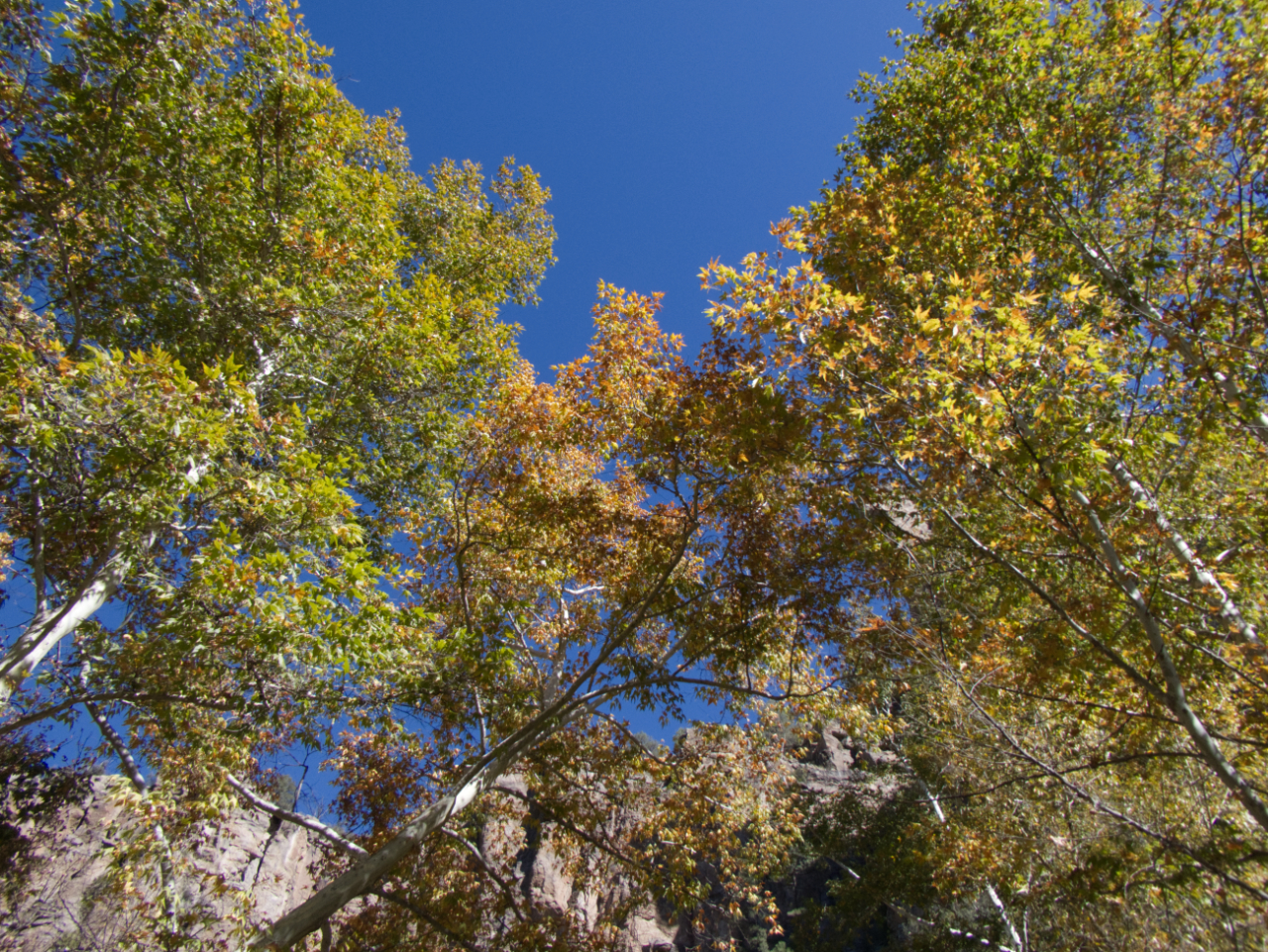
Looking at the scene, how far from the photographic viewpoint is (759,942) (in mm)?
22250

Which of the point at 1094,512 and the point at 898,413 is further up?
the point at 898,413

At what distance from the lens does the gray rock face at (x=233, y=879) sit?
6.78 metres

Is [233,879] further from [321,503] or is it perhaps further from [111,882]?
[321,503]

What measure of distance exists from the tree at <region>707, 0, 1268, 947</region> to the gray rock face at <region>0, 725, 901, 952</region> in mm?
4591

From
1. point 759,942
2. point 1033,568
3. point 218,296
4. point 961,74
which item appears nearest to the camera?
point 1033,568

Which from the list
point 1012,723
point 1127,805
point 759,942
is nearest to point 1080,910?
point 1127,805

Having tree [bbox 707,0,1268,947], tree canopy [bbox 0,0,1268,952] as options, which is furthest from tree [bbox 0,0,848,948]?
tree [bbox 707,0,1268,947]

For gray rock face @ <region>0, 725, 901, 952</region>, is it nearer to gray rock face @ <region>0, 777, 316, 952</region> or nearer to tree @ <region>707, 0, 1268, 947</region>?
gray rock face @ <region>0, 777, 316, 952</region>

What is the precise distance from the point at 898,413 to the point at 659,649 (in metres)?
5.57

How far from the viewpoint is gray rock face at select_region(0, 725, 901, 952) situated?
22.2ft

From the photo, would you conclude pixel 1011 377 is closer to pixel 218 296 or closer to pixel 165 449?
pixel 165 449

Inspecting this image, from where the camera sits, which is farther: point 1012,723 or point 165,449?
point 1012,723

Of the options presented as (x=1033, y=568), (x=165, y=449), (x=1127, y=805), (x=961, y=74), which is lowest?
(x=165, y=449)

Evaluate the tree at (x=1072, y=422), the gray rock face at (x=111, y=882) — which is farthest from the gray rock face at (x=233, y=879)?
the tree at (x=1072, y=422)
